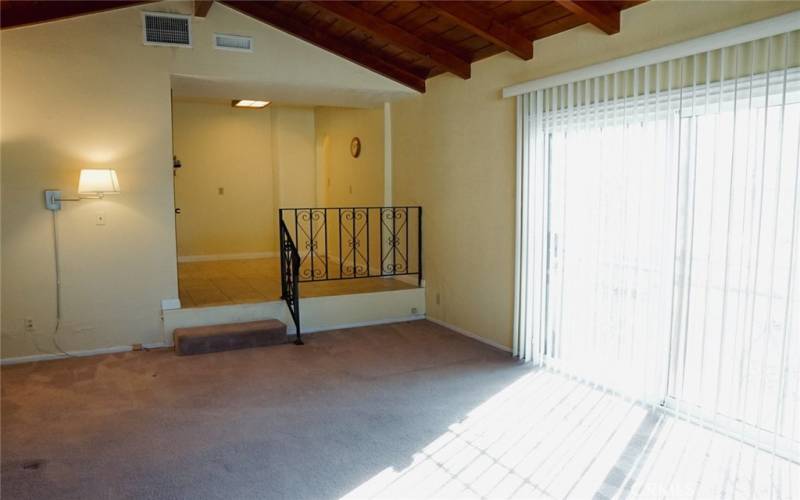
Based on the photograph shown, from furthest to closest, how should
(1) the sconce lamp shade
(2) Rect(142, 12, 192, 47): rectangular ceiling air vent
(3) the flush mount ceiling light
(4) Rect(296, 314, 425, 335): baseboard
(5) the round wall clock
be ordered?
(3) the flush mount ceiling light → (5) the round wall clock → (4) Rect(296, 314, 425, 335): baseboard → (2) Rect(142, 12, 192, 47): rectangular ceiling air vent → (1) the sconce lamp shade

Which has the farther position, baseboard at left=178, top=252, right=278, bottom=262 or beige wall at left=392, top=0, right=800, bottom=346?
baseboard at left=178, top=252, right=278, bottom=262

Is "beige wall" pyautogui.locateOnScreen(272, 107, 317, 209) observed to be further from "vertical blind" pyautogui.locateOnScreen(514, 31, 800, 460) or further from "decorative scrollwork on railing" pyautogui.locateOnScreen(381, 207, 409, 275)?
"vertical blind" pyautogui.locateOnScreen(514, 31, 800, 460)

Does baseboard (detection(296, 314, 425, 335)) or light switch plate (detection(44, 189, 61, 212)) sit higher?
light switch plate (detection(44, 189, 61, 212))

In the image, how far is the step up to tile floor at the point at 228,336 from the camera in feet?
16.0

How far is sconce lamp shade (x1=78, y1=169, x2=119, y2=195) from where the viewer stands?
180 inches

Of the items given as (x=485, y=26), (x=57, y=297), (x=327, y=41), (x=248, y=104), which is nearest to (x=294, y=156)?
(x=248, y=104)

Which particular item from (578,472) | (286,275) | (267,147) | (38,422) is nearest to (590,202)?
(578,472)

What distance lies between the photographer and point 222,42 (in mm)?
5137

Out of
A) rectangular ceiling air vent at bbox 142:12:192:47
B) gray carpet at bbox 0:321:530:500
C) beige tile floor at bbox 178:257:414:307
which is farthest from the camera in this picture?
beige tile floor at bbox 178:257:414:307

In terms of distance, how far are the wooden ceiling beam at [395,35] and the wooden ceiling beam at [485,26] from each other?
0.74m

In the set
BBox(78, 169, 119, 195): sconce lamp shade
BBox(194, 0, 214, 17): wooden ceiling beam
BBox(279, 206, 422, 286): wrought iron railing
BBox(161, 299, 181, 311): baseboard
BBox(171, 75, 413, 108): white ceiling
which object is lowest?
BBox(161, 299, 181, 311): baseboard

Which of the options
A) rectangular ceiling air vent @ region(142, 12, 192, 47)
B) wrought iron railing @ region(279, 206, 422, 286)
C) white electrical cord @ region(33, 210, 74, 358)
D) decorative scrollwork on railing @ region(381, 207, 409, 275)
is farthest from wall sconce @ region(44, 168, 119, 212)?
decorative scrollwork on railing @ region(381, 207, 409, 275)

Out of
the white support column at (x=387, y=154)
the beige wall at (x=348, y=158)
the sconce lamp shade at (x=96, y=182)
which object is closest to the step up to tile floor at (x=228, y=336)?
the sconce lamp shade at (x=96, y=182)

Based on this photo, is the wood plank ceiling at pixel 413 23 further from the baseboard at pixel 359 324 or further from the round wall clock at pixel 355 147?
the baseboard at pixel 359 324
